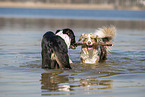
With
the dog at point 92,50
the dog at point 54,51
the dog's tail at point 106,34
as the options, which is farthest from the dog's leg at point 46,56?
the dog's tail at point 106,34

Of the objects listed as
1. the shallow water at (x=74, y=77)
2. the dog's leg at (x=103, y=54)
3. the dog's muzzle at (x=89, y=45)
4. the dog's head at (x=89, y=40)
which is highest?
the dog's head at (x=89, y=40)

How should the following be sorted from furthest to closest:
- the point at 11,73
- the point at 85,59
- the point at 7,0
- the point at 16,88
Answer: the point at 7,0, the point at 85,59, the point at 11,73, the point at 16,88

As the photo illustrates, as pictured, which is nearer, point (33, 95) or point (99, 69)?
point (33, 95)

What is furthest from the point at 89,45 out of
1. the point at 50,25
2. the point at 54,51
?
the point at 50,25

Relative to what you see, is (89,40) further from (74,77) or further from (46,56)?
(74,77)

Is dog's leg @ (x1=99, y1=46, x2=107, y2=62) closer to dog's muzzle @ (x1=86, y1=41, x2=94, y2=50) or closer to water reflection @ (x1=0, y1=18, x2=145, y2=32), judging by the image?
dog's muzzle @ (x1=86, y1=41, x2=94, y2=50)

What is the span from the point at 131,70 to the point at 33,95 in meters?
3.44

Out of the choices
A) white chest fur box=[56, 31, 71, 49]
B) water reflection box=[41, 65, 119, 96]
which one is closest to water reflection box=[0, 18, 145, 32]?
white chest fur box=[56, 31, 71, 49]

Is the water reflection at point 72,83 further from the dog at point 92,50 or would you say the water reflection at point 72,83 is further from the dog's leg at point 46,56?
the dog at point 92,50

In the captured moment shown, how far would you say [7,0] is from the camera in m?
122

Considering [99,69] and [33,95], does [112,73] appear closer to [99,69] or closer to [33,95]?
[99,69]

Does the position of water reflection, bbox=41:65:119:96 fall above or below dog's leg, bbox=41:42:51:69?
below

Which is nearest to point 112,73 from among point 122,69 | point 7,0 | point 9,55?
point 122,69

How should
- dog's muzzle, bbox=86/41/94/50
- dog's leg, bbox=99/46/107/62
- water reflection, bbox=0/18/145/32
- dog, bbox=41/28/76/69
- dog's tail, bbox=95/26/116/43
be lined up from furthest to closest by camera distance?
water reflection, bbox=0/18/145/32 < dog's tail, bbox=95/26/116/43 < dog's leg, bbox=99/46/107/62 < dog's muzzle, bbox=86/41/94/50 < dog, bbox=41/28/76/69
